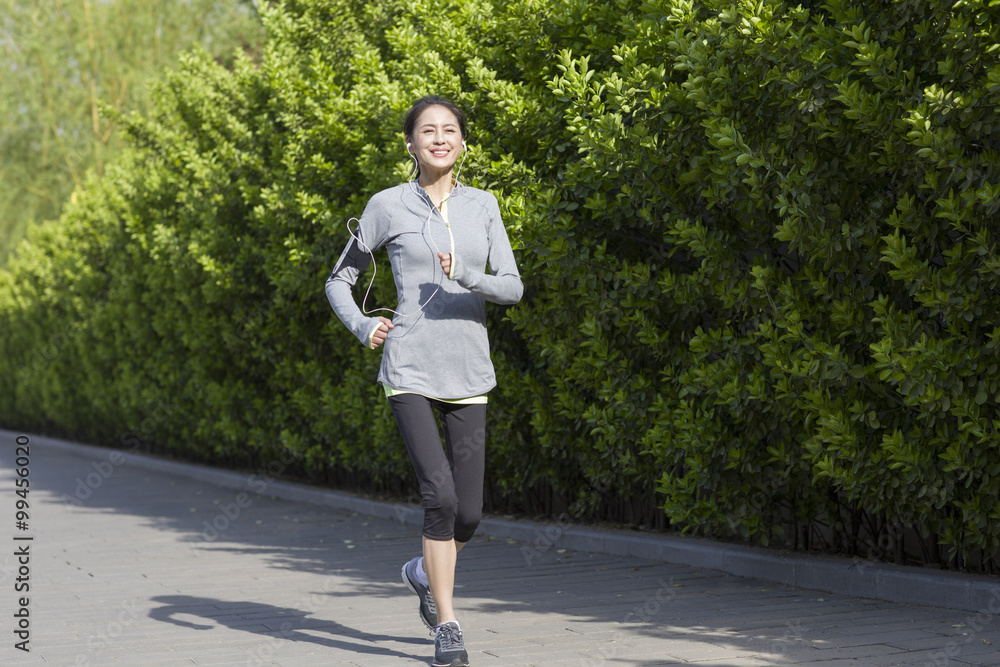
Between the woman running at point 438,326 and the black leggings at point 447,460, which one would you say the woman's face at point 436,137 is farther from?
the black leggings at point 447,460

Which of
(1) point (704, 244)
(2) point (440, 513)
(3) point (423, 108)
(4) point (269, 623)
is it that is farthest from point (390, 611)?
(3) point (423, 108)

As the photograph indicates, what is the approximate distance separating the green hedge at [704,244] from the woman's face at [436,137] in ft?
4.96

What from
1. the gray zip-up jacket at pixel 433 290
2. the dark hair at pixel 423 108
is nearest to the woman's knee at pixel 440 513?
the gray zip-up jacket at pixel 433 290

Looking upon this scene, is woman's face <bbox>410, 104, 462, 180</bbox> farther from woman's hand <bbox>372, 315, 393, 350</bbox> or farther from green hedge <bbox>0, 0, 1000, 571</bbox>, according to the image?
green hedge <bbox>0, 0, 1000, 571</bbox>

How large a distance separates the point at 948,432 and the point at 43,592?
5191 millimetres

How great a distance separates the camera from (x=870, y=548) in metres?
6.32

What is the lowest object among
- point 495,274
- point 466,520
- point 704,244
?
point 466,520

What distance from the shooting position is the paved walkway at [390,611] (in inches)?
194

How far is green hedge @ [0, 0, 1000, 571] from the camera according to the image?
5.23 m

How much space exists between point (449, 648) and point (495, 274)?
1.57 metres

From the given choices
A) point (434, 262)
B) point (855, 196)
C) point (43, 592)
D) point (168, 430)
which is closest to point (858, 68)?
point (855, 196)

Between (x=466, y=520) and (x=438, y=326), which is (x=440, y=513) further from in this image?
(x=438, y=326)

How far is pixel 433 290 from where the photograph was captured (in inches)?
192

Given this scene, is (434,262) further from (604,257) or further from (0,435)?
(0,435)
